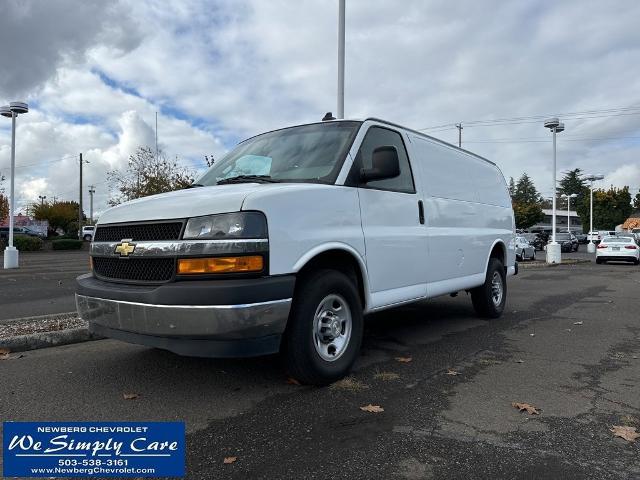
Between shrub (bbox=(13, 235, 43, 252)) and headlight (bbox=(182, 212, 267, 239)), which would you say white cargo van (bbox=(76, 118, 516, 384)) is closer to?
headlight (bbox=(182, 212, 267, 239))

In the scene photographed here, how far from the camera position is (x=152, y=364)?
4656 mm

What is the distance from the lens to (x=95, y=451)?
2727mm

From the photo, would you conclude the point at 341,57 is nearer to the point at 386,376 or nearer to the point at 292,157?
the point at 292,157

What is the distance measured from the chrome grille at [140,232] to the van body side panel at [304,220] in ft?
1.88

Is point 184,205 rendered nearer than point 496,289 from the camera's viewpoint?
Yes


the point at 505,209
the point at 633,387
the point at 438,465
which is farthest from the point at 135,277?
the point at 505,209

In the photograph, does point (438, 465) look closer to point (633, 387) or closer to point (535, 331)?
point (633, 387)

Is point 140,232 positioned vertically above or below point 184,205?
below

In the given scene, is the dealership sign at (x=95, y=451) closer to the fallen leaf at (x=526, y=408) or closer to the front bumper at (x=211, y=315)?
the front bumper at (x=211, y=315)

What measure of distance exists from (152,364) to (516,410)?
3117 mm

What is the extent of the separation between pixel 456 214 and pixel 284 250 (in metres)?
3.15

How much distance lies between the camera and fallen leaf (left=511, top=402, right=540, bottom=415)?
3.58m

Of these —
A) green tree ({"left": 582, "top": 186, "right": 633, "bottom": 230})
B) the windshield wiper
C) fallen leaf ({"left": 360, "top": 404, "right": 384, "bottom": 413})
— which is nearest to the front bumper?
fallen leaf ({"left": 360, "top": 404, "right": 384, "bottom": 413})

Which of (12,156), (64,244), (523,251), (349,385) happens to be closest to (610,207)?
(523,251)
